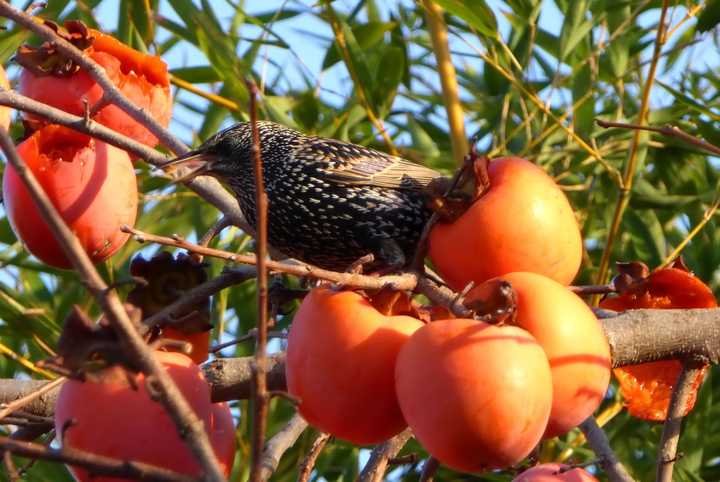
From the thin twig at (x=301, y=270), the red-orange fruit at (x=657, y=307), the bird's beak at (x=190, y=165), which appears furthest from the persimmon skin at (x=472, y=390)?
the bird's beak at (x=190, y=165)

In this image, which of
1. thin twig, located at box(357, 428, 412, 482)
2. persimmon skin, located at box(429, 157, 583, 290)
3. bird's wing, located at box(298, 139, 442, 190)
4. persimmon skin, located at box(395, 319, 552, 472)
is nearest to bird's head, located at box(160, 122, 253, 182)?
bird's wing, located at box(298, 139, 442, 190)

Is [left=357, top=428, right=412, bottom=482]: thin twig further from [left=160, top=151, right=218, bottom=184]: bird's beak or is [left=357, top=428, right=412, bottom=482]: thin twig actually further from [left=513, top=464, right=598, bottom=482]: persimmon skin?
[left=160, top=151, right=218, bottom=184]: bird's beak

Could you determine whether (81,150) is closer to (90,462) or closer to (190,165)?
(190,165)

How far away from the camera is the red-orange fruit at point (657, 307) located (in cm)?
218

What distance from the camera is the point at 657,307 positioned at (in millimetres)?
2275

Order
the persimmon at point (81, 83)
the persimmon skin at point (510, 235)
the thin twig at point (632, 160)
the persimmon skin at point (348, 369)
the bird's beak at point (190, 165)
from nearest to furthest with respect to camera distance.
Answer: the persimmon skin at point (348, 369) < the persimmon skin at point (510, 235) < the persimmon at point (81, 83) < the bird's beak at point (190, 165) < the thin twig at point (632, 160)

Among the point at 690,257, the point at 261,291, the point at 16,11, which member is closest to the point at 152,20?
the point at 16,11

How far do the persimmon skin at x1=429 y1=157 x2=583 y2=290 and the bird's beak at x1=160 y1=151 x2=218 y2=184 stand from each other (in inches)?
27.8

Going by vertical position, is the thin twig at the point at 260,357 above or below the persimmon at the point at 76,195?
above

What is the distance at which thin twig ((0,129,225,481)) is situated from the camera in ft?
3.83

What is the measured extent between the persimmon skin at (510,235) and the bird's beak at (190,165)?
0.71m

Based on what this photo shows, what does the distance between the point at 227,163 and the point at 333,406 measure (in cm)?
183

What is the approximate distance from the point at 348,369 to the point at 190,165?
148 cm

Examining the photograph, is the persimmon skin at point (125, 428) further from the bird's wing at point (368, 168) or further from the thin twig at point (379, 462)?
the bird's wing at point (368, 168)
